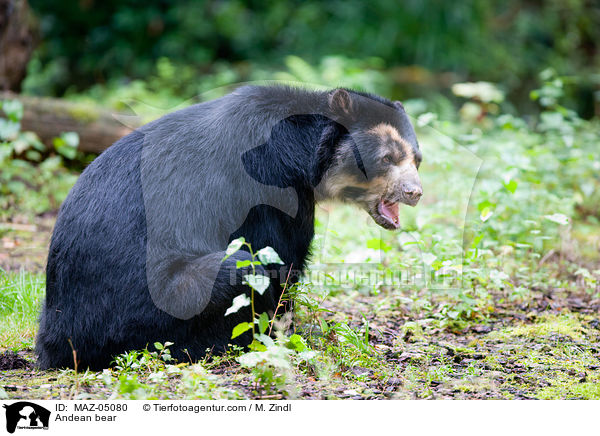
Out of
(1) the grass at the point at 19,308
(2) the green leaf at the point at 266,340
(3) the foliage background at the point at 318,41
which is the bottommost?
(1) the grass at the point at 19,308

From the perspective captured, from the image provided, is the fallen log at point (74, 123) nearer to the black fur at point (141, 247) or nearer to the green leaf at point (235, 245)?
the black fur at point (141, 247)

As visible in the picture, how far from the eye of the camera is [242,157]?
4.94 metres

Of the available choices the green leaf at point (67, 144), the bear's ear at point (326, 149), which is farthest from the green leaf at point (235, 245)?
the green leaf at point (67, 144)

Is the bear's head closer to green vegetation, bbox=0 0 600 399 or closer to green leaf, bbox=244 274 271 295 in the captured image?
green vegetation, bbox=0 0 600 399

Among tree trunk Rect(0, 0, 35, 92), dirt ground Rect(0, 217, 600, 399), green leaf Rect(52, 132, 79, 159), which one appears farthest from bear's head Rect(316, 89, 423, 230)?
tree trunk Rect(0, 0, 35, 92)

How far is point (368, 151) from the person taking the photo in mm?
5301

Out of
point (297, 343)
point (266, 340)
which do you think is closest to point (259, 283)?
point (266, 340)

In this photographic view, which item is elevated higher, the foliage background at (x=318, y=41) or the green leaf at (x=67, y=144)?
the foliage background at (x=318, y=41)

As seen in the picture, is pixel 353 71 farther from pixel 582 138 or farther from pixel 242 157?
pixel 242 157

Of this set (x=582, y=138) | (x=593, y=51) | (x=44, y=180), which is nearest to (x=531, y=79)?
(x=593, y=51)

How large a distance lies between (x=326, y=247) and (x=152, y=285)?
2705 mm
